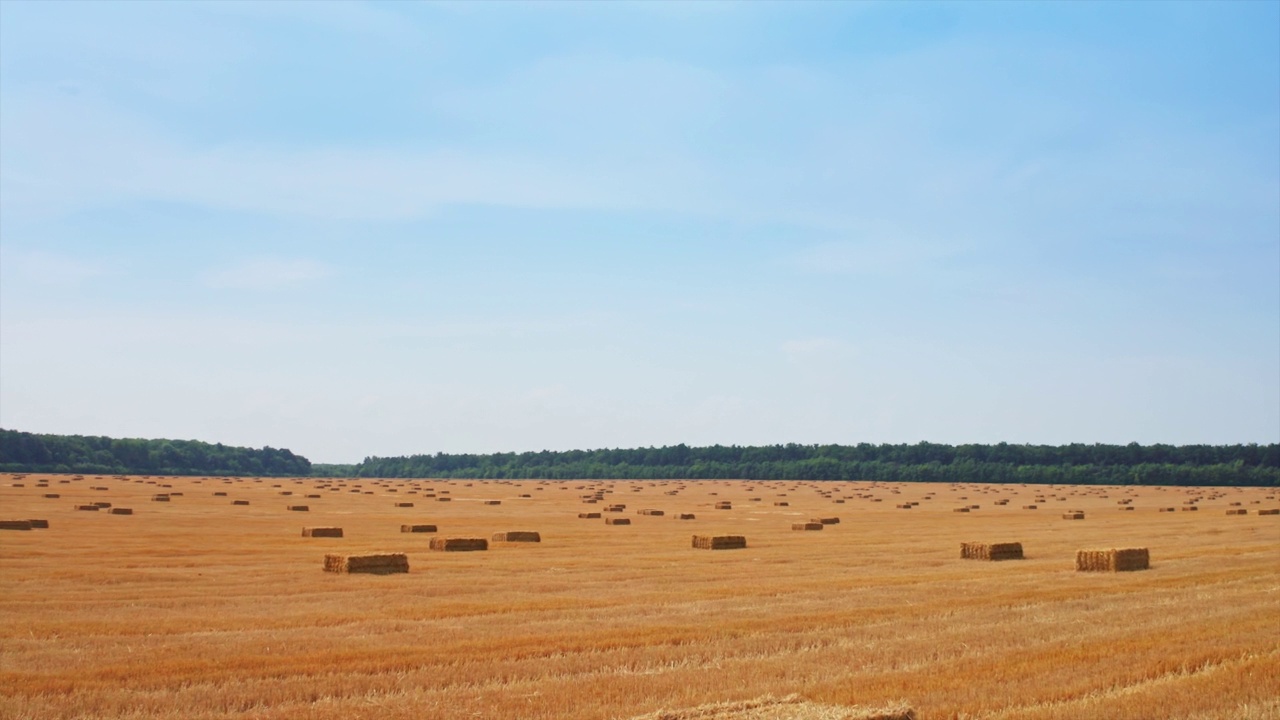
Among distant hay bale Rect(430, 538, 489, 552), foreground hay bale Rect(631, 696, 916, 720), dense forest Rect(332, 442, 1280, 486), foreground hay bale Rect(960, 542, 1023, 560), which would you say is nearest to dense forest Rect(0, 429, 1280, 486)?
dense forest Rect(332, 442, 1280, 486)

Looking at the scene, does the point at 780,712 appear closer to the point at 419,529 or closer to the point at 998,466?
the point at 419,529

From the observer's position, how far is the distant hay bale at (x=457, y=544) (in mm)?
31312

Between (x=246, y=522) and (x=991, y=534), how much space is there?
2804 centimetres

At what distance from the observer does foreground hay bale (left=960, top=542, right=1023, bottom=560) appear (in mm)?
30587

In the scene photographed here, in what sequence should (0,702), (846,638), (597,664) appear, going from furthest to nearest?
(846,638) → (597,664) → (0,702)

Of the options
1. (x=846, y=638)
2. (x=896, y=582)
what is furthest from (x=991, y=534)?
(x=846, y=638)

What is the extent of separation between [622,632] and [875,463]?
152852 millimetres

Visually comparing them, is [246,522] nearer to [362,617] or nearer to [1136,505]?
[362,617]

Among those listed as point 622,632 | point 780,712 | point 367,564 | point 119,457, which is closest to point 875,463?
point 119,457

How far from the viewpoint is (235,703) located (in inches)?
479

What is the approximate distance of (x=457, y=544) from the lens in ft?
103

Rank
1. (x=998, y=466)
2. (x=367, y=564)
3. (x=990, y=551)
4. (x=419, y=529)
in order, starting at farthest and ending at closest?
(x=998, y=466) → (x=419, y=529) → (x=990, y=551) → (x=367, y=564)

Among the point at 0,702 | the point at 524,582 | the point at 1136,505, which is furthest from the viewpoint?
the point at 1136,505

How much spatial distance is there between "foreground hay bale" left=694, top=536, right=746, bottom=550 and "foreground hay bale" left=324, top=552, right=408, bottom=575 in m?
10.9
